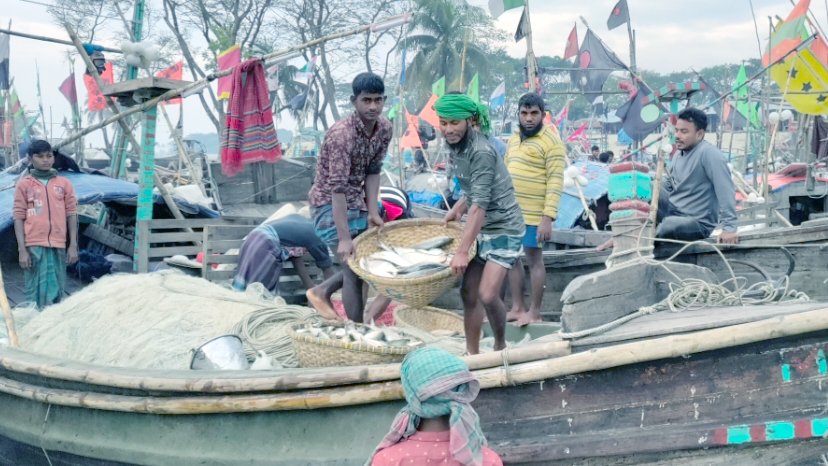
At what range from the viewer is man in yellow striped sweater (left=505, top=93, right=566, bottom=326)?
4.93 meters

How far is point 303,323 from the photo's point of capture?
12.4 ft

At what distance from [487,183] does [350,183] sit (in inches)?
44.2

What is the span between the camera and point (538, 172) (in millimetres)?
5090

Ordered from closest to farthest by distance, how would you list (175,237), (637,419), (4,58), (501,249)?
(637,419)
(501,249)
(175,237)
(4,58)

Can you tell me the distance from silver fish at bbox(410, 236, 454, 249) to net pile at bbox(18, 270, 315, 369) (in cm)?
79

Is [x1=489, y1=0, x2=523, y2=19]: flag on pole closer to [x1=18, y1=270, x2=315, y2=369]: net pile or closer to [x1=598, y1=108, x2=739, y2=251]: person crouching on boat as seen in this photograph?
[x1=598, y1=108, x2=739, y2=251]: person crouching on boat

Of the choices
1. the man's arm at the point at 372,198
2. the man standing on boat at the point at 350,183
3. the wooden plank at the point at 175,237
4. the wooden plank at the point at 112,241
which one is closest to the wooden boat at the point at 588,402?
the man standing on boat at the point at 350,183

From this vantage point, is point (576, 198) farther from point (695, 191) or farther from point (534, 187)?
point (695, 191)

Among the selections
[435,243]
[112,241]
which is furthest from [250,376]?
[112,241]

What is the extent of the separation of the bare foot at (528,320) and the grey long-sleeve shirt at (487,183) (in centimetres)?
123

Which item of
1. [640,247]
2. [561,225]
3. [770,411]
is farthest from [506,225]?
[561,225]

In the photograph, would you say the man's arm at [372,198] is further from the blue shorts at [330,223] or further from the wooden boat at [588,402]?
the wooden boat at [588,402]

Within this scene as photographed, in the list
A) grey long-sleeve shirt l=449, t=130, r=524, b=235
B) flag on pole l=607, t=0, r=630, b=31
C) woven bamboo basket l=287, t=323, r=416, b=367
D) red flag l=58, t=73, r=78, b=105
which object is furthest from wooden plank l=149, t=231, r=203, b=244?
red flag l=58, t=73, r=78, b=105

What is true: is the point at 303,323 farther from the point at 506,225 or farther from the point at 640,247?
the point at 640,247
